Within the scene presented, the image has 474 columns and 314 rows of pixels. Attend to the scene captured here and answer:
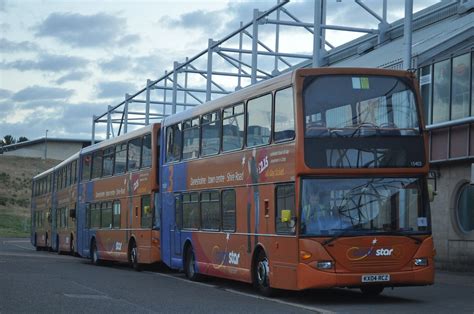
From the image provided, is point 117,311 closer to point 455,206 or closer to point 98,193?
point 455,206

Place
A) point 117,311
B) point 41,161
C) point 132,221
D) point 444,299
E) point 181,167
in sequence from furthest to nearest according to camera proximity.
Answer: point 41,161 < point 132,221 < point 181,167 < point 444,299 < point 117,311

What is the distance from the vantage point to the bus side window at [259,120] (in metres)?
16.2

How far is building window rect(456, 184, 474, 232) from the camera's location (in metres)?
24.3

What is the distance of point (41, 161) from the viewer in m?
124

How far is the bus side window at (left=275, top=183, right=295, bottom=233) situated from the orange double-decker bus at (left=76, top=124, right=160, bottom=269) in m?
8.45

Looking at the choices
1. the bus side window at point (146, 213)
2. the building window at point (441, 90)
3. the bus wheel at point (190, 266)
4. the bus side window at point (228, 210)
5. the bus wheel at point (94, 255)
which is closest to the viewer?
the bus side window at point (228, 210)

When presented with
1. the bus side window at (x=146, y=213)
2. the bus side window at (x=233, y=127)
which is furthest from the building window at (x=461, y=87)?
the bus side window at (x=146, y=213)

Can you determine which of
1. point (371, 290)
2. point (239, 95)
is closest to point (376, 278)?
point (371, 290)

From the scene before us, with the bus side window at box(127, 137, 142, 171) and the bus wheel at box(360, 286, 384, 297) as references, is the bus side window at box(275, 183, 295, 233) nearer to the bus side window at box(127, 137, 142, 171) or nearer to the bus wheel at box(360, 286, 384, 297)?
the bus wheel at box(360, 286, 384, 297)

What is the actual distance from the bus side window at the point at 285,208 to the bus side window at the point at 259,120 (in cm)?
114

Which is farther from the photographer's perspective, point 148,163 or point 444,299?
point 148,163

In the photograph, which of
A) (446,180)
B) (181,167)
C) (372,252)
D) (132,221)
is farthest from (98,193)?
(372,252)

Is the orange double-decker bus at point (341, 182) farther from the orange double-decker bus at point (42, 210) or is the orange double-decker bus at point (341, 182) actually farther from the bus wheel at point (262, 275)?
the orange double-decker bus at point (42, 210)

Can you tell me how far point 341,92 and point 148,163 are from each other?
32.7ft
